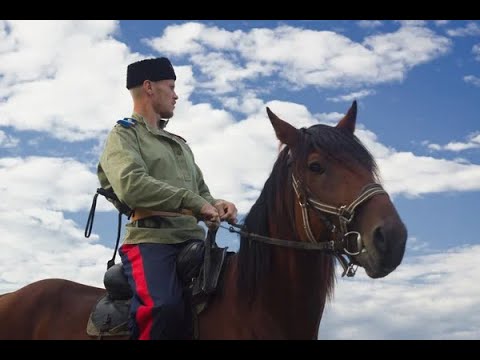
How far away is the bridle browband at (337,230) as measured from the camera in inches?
197

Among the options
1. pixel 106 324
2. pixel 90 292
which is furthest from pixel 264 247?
pixel 90 292

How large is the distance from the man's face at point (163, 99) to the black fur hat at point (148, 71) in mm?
64

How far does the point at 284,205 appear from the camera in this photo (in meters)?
5.55

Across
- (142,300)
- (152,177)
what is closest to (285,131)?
(152,177)

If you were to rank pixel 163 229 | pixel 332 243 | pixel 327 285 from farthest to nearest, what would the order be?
pixel 163 229, pixel 327 285, pixel 332 243

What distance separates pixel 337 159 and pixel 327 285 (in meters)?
1.14

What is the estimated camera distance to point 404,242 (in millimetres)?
4777

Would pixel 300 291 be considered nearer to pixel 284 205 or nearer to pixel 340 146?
pixel 284 205

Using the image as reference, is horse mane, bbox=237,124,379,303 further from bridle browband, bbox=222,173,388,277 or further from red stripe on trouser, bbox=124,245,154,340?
red stripe on trouser, bbox=124,245,154,340

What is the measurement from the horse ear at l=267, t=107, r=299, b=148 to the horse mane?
0.08 metres

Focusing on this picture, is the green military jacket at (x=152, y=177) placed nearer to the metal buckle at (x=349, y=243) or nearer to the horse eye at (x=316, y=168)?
the horse eye at (x=316, y=168)

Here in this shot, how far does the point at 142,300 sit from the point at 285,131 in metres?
2.00

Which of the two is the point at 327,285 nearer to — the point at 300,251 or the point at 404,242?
the point at 300,251

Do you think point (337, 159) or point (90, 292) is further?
point (90, 292)
